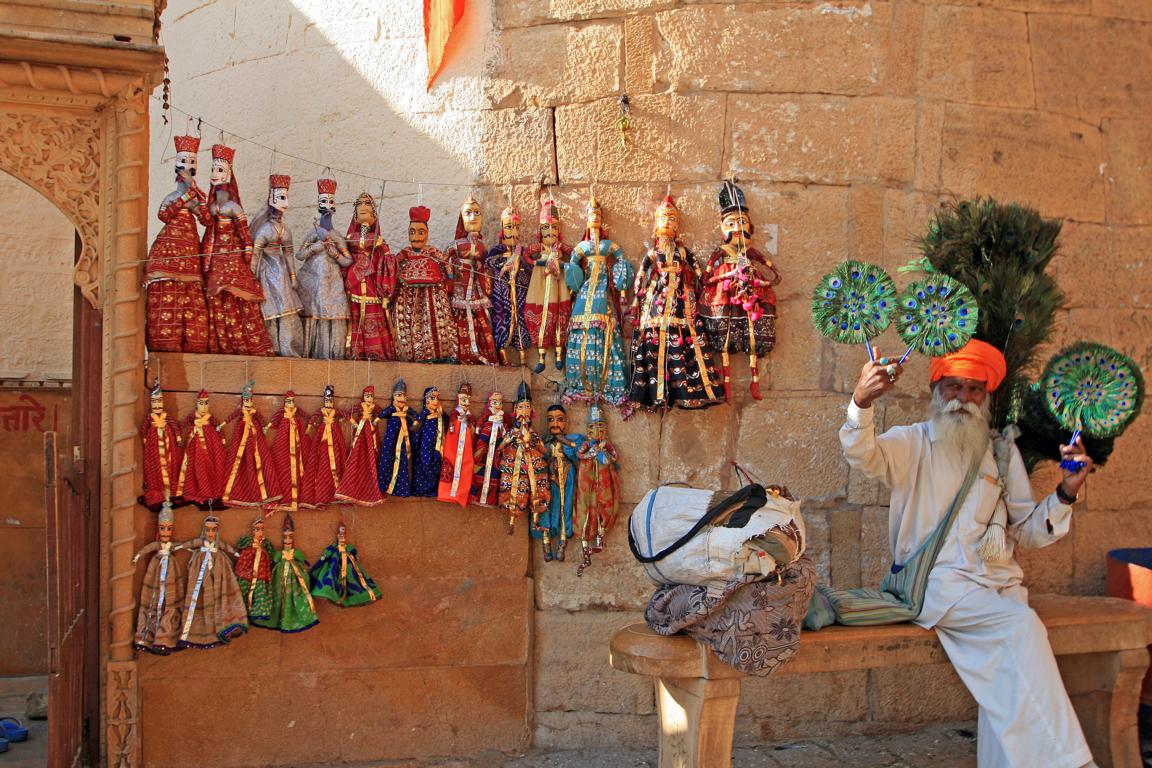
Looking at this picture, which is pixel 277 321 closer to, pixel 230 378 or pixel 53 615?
pixel 230 378

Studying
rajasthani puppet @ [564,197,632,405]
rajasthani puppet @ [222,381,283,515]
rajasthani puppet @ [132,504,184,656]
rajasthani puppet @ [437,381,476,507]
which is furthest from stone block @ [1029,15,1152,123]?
rajasthani puppet @ [132,504,184,656]

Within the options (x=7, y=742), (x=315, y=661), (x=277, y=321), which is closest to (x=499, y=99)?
(x=277, y=321)

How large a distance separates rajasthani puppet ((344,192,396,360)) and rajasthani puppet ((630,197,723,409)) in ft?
3.97

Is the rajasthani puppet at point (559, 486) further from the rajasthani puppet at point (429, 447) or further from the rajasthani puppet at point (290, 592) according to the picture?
Result: the rajasthani puppet at point (290, 592)

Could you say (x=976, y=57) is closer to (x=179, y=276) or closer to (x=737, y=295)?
(x=737, y=295)

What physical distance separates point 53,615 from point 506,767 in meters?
2.11

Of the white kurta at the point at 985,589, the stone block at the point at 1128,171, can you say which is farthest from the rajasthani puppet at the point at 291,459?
the stone block at the point at 1128,171

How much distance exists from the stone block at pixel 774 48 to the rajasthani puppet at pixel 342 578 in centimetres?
274

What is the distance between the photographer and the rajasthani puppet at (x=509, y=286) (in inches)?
210

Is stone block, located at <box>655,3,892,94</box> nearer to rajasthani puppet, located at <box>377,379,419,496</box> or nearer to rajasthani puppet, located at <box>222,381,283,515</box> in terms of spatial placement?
rajasthani puppet, located at <box>377,379,419,496</box>

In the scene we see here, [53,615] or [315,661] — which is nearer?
[53,615]

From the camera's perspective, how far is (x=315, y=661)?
16.4 feet

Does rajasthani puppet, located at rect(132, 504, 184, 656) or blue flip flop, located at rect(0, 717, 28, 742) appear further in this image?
blue flip flop, located at rect(0, 717, 28, 742)

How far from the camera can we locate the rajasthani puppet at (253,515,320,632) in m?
4.84
